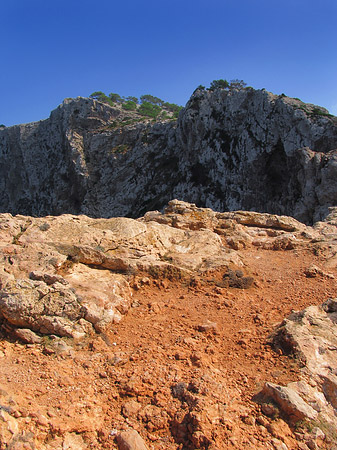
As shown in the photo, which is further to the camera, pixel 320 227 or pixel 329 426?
pixel 320 227

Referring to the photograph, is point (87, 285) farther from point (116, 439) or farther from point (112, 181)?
point (112, 181)

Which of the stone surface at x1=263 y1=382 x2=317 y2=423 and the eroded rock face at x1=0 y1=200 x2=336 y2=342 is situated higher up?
the eroded rock face at x1=0 y1=200 x2=336 y2=342

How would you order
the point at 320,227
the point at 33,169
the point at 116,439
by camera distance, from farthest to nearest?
the point at 33,169, the point at 320,227, the point at 116,439

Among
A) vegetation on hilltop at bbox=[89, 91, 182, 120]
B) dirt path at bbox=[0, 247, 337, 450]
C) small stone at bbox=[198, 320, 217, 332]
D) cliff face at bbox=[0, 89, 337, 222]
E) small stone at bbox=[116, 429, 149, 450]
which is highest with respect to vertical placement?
vegetation on hilltop at bbox=[89, 91, 182, 120]

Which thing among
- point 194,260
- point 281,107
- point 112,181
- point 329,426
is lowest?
point 329,426

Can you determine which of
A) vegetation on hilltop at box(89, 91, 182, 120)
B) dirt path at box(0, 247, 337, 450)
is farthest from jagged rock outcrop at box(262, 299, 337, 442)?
vegetation on hilltop at box(89, 91, 182, 120)

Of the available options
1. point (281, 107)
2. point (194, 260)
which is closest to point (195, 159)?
point (281, 107)

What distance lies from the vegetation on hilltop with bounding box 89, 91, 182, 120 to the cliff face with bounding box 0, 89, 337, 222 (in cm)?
848

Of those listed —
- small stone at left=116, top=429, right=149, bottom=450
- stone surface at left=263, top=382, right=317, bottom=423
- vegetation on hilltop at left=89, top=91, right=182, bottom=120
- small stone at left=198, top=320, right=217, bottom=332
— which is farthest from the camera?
vegetation on hilltop at left=89, top=91, right=182, bottom=120

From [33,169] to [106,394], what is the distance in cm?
6000

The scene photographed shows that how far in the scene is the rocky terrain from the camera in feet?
11.8

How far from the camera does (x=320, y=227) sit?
12891 millimetres

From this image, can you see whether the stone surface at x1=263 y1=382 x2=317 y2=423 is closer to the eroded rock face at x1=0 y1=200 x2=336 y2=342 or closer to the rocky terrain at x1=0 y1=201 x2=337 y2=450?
the rocky terrain at x1=0 y1=201 x2=337 y2=450

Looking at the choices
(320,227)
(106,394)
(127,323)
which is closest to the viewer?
(106,394)
